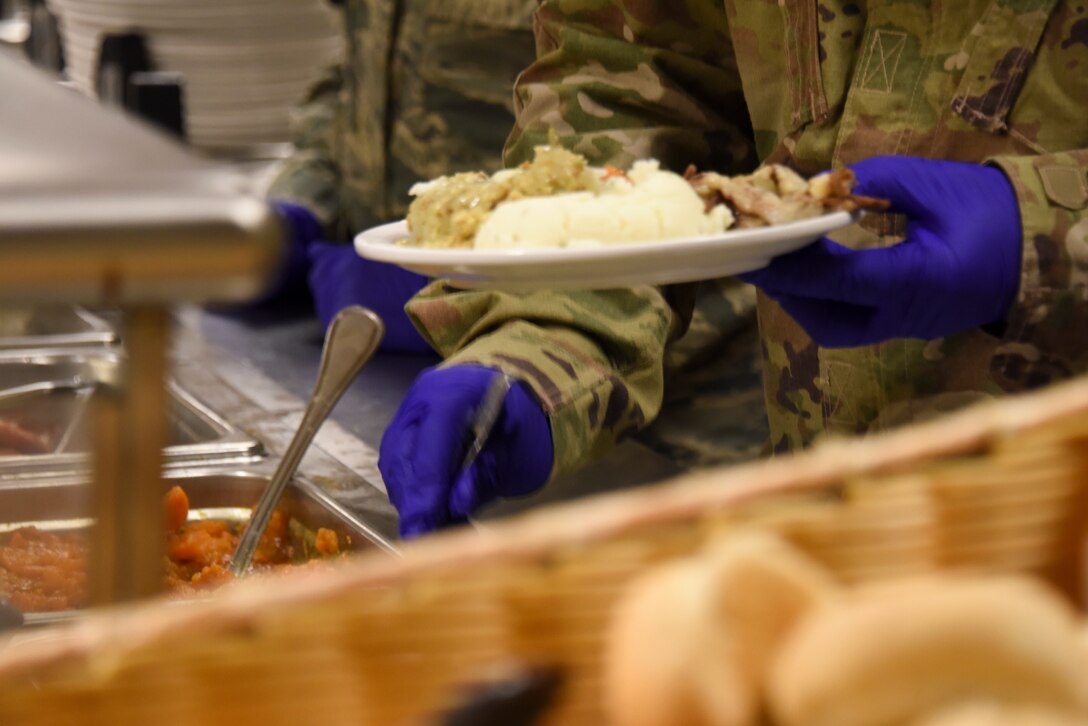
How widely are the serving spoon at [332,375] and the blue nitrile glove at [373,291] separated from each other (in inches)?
26.0

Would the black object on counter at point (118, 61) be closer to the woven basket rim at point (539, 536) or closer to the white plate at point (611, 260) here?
the white plate at point (611, 260)

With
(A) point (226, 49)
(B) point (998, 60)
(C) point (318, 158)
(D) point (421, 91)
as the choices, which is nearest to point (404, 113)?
(D) point (421, 91)

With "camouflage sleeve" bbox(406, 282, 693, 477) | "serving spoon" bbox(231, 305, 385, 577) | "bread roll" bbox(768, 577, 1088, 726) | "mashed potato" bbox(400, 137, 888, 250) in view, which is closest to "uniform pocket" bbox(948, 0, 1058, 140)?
"mashed potato" bbox(400, 137, 888, 250)

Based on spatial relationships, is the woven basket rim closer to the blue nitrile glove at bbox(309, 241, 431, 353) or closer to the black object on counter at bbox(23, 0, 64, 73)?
the blue nitrile glove at bbox(309, 241, 431, 353)

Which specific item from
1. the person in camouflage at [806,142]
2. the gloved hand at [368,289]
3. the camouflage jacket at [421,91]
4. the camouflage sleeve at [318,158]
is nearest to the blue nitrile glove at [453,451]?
the person in camouflage at [806,142]

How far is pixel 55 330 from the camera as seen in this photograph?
8.07 ft

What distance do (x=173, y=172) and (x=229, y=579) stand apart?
3.90 feet

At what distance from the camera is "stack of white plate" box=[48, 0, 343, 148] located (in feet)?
11.0

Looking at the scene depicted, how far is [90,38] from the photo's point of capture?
349cm

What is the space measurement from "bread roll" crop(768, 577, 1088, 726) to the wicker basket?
6 cm

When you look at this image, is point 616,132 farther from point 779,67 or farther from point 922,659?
point 922,659

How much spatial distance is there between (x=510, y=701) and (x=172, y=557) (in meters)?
1.26

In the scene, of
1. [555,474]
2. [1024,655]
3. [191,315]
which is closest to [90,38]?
[191,315]

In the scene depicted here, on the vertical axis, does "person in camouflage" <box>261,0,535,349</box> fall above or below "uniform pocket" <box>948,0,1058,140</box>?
below
